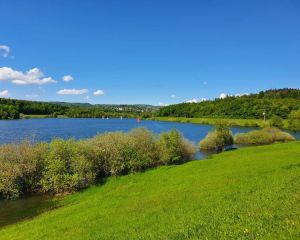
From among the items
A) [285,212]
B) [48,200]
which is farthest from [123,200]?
[285,212]

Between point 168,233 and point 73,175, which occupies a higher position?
point 168,233

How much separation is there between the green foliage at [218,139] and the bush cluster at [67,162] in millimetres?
42045

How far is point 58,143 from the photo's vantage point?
42.7 m

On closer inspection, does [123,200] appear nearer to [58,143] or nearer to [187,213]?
[187,213]

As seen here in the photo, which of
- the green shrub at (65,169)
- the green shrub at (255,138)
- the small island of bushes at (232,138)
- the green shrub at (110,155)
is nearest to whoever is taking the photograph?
the green shrub at (65,169)

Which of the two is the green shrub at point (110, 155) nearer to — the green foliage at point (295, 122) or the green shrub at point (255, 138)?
the green shrub at point (255, 138)

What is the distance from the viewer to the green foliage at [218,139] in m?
92.2

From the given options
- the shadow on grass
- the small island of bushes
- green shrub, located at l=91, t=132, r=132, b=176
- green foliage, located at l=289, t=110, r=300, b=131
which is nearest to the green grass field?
the shadow on grass

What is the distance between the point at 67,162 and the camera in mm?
42344

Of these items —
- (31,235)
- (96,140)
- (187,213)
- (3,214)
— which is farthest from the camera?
(96,140)

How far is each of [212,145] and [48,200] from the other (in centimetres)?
6235

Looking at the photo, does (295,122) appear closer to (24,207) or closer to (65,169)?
(65,169)

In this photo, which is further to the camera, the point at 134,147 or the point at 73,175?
the point at 134,147

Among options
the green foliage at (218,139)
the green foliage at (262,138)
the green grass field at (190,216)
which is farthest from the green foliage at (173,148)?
the green foliage at (262,138)
